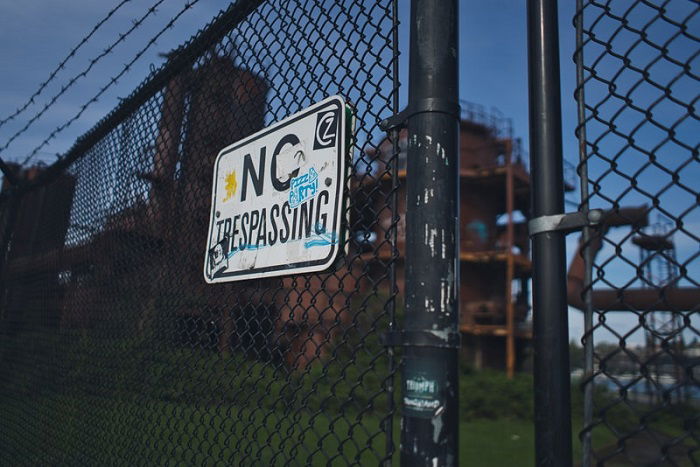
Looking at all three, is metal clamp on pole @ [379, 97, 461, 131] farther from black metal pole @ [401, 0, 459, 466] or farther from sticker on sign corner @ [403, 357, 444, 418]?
sticker on sign corner @ [403, 357, 444, 418]

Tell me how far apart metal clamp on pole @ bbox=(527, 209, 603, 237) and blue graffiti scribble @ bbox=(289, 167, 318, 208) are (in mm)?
729

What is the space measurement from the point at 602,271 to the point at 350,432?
0.91 m

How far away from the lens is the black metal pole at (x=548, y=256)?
112 centimetres

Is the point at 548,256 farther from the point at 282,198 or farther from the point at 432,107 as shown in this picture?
the point at 282,198

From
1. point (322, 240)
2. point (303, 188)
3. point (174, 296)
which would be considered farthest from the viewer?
point (174, 296)

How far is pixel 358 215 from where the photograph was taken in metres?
1.64

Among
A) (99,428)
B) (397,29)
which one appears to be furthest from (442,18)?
(99,428)

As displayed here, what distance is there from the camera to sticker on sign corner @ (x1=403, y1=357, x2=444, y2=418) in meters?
1.18

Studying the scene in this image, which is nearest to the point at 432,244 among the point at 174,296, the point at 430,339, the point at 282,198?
the point at 430,339

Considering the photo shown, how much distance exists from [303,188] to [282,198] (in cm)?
13

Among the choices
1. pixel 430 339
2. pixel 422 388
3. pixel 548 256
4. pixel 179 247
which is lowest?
pixel 422 388

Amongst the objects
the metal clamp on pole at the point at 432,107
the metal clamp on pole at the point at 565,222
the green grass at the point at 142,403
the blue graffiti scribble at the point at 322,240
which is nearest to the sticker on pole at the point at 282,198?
the blue graffiti scribble at the point at 322,240

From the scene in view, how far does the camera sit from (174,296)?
2686mm

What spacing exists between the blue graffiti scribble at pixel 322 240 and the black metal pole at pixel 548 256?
602 millimetres
